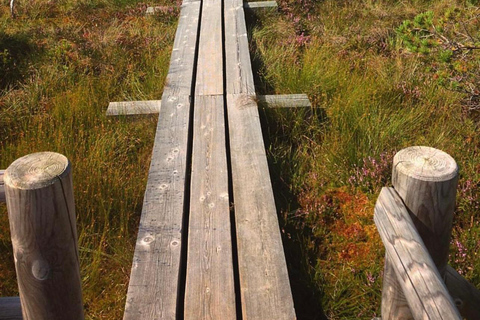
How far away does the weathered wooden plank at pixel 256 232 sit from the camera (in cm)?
267

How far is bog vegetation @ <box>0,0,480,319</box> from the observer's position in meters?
3.32

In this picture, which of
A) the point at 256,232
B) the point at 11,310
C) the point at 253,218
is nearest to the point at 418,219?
the point at 256,232

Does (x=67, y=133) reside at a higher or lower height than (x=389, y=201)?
lower

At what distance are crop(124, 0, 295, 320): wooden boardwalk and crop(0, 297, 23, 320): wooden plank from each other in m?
0.49

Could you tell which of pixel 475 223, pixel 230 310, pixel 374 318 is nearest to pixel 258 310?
pixel 230 310

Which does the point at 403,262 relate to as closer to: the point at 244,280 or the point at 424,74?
the point at 244,280

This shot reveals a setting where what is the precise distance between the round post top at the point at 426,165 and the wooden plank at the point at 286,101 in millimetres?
2844

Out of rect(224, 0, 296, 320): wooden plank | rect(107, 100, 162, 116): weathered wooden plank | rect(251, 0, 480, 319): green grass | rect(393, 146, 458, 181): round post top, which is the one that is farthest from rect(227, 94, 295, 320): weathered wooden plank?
rect(393, 146, 458, 181): round post top

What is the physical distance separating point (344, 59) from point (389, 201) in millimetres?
4423

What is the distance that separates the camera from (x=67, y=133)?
4.70m

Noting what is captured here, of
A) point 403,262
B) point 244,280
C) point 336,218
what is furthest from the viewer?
point 336,218

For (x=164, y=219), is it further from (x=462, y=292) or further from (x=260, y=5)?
(x=260, y=5)

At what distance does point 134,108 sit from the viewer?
4891mm

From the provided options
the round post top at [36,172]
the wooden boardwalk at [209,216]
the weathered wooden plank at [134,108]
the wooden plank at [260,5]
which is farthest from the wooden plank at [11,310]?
the wooden plank at [260,5]
